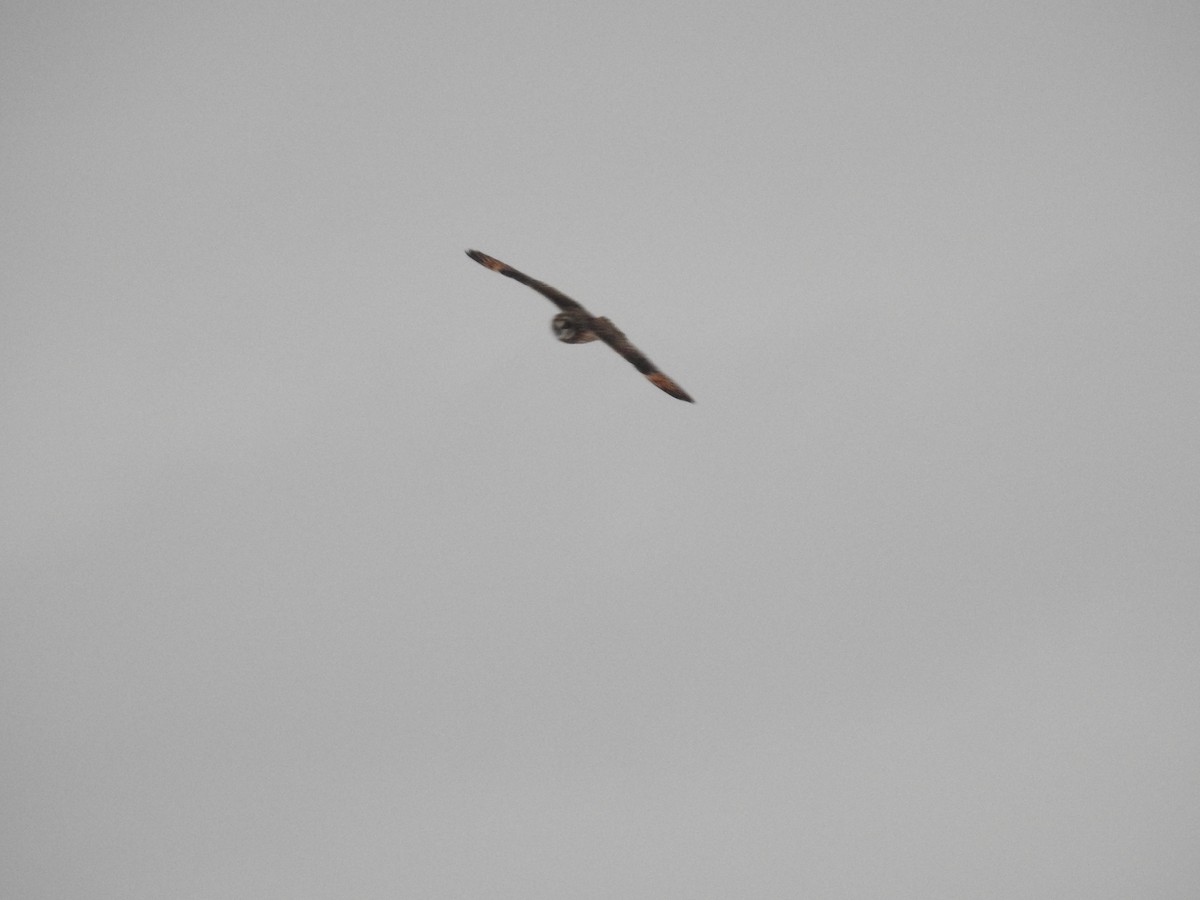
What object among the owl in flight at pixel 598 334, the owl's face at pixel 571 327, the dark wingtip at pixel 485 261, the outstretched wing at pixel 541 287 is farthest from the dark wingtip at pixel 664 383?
the dark wingtip at pixel 485 261

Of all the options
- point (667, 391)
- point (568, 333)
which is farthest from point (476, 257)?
point (667, 391)

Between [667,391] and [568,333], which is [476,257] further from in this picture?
[667,391]

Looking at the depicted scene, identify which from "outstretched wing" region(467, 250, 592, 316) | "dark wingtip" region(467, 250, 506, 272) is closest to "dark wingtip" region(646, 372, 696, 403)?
"outstretched wing" region(467, 250, 592, 316)

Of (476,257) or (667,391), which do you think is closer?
(667,391)

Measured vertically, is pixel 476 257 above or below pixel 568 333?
above

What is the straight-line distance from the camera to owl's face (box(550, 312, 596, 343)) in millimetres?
33156

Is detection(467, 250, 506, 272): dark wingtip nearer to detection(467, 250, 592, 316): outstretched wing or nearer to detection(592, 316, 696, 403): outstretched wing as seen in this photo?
detection(467, 250, 592, 316): outstretched wing

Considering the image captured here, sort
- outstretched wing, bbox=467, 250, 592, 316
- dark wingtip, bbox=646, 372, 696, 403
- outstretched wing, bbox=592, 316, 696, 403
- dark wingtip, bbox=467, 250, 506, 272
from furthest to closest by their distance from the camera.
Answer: dark wingtip, bbox=467, 250, 506, 272, outstretched wing, bbox=467, 250, 592, 316, outstretched wing, bbox=592, 316, 696, 403, dark wingtip, bbox=646, 372, 696, 403

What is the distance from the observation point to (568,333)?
33.2 metres

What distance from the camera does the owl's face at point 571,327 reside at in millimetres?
33156

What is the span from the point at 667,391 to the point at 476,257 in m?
10.1

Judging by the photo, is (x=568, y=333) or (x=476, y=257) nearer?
(x=568, y=333)

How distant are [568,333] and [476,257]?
7.15m

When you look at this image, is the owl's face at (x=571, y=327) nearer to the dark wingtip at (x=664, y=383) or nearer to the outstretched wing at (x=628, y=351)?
the outstretched wing at (x=628, y=351)
